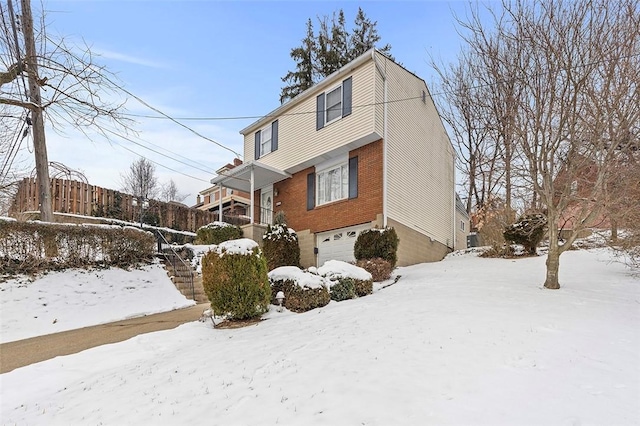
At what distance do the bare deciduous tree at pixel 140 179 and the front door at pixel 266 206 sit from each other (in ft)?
77.0

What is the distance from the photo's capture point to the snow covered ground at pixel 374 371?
3420 millimetres

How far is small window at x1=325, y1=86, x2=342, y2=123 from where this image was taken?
15.2m

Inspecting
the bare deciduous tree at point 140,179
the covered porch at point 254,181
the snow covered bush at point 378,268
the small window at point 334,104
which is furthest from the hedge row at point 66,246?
the bare deciduous tree at point 140,179

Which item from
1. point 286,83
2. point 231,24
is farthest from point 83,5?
point 286,83

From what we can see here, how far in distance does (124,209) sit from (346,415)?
16.3m

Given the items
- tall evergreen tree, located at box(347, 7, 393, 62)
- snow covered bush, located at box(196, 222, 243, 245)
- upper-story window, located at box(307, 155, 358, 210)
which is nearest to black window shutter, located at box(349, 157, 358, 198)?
upper-story window, located at box(307, 155, 358, 210)

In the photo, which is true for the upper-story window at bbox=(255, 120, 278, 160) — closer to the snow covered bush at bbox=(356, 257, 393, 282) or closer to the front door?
the front door

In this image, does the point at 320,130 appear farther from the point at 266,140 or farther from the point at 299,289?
the point at 299,289

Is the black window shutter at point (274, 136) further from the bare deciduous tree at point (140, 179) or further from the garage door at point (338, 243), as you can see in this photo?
the bare deciduous tree at point (140, 179)

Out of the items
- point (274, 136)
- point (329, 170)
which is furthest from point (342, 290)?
point (274, 136)

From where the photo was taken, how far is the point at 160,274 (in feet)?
40.7

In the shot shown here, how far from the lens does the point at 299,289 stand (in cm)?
866

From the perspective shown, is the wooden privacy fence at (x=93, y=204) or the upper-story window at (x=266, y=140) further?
the upper-story window at (x=266, y=140)

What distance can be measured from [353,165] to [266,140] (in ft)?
19.9
